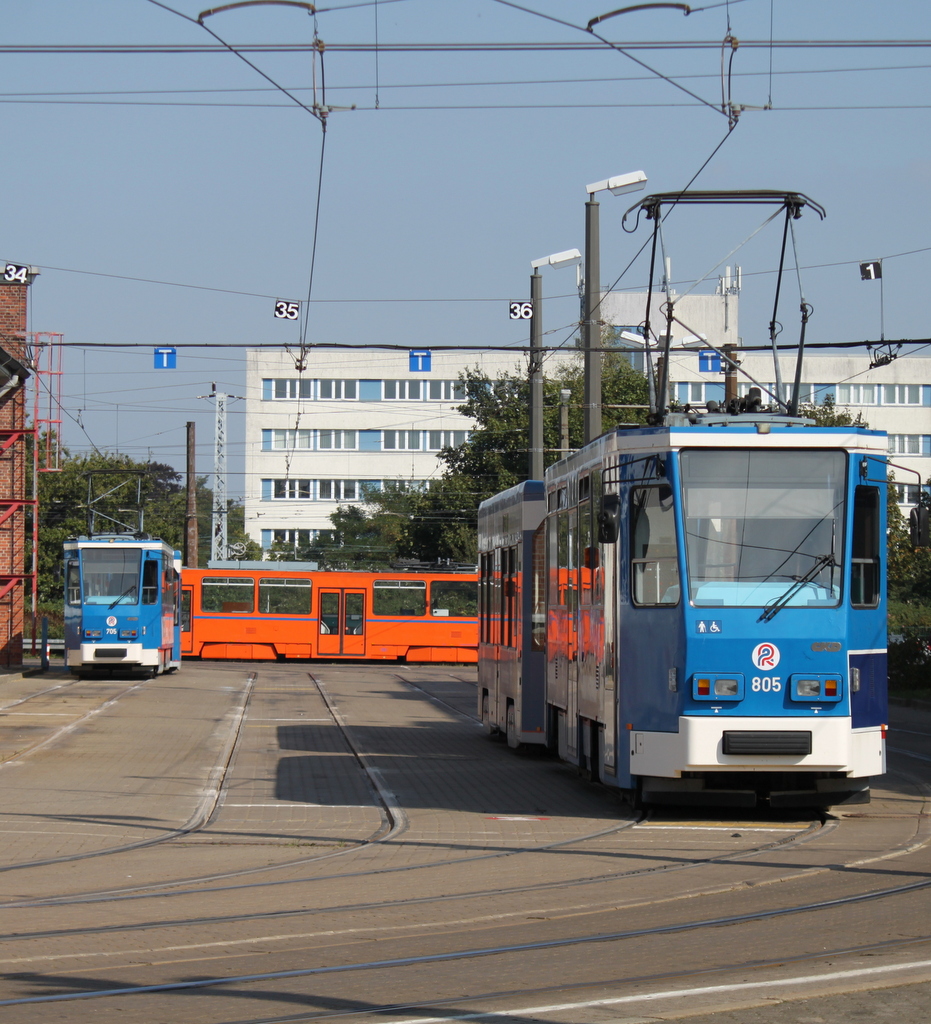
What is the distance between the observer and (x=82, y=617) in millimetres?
34844

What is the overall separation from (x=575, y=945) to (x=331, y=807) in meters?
6.30

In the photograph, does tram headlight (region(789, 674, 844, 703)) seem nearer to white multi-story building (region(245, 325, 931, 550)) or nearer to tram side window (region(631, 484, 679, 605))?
tram side window (region(631, 484, 679, 605))

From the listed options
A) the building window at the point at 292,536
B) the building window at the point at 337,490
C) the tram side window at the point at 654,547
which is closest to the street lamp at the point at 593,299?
the tram side window at the point at 654,547

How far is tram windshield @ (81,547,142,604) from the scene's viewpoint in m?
34.7

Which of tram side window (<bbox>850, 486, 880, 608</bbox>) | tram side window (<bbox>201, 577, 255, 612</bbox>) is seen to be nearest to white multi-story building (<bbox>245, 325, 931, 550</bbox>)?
tram side window (<bbox>201, 577, 255, 612</bbox>)

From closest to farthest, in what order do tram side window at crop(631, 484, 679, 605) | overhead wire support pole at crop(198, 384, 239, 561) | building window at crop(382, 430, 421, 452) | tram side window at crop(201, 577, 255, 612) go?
tram side window at crop(631, 484, 679, 605)
tram side window at crop(201, 577, 255, 612)
overhead wire support pole at crop(198, 384, 239, 561)
building window at crop(382, 430, 421, 452)

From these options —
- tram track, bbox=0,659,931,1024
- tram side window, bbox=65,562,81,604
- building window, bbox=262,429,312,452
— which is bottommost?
tram track, bbox=0,659,931,1024

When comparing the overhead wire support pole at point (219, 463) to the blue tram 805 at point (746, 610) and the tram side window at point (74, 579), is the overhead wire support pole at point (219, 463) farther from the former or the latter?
the blue tram 805 at point (746, 610)

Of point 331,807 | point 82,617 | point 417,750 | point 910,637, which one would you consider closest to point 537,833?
point 331,807

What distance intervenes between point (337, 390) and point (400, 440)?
4604 millimetres

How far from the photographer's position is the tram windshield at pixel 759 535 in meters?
11.1

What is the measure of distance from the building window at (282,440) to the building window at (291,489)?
200cm

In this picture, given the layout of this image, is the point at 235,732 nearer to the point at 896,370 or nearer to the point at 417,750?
the point at 417,750

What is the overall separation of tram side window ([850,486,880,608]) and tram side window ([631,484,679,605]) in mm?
1403
